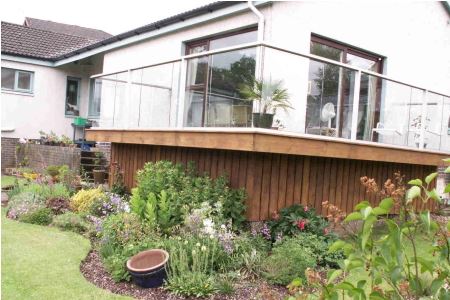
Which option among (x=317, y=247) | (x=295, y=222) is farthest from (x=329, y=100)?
(x=317, y=247)

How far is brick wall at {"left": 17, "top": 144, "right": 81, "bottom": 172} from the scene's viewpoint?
44.8 ft

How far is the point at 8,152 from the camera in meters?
16.2

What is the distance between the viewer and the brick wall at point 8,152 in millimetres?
16062

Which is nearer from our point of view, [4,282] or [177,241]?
[4,282]

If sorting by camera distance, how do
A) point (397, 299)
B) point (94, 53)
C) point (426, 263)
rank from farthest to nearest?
point (94, 53) → point (397, 299) → point (426, 263)

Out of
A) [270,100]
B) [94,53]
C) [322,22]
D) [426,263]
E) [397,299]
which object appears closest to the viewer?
[426,263]

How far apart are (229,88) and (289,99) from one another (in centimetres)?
95

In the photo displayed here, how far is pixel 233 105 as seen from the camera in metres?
6.68

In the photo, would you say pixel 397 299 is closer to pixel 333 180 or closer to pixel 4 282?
pixel 4 282

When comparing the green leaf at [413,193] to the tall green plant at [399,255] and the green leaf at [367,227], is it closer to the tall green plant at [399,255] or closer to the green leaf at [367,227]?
the tall green plant at [399,255]

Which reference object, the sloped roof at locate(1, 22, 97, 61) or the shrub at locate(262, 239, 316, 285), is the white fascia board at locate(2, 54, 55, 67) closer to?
the sloped roof at locate(1, 22, 97, 61)

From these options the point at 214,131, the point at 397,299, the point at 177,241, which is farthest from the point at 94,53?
the point at 397,299

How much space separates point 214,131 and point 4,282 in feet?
11.3

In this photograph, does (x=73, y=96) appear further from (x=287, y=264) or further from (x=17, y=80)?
(x=287, y=264)
